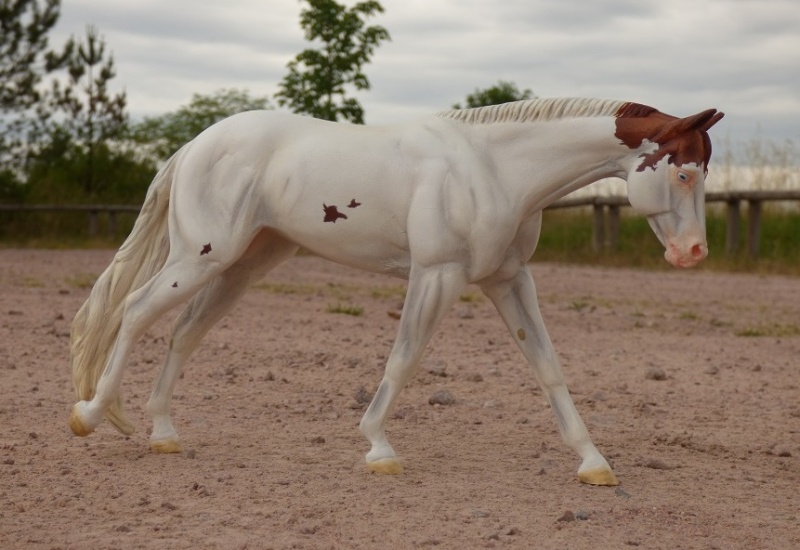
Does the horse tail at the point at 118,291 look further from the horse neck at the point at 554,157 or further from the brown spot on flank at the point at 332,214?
the horse neck at the point at 554,157

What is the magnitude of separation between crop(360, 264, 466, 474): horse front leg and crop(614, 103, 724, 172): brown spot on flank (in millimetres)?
858

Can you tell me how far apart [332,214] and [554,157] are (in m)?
0.94

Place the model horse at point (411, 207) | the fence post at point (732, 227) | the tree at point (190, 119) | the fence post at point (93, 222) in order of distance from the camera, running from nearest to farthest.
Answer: the model horse at point (411, 207) → the fence post at point (732, 227) → the fence post at point (93, 222) → the tree at point (190, 119)

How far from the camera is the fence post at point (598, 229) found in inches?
705

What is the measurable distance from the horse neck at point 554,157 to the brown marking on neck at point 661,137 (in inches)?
2.1

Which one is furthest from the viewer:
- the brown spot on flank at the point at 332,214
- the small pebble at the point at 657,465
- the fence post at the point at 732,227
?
the fence post at the point at 732,227

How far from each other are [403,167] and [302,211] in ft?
1.54

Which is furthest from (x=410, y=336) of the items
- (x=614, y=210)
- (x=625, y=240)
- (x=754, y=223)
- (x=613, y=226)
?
(x=625, y=240)

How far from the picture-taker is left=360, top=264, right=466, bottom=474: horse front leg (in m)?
4.54

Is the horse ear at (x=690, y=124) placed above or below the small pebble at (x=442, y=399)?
above

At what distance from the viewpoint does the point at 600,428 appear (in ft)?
19.7

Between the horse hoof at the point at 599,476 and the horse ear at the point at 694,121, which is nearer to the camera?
the horse ear at the point at 694,121

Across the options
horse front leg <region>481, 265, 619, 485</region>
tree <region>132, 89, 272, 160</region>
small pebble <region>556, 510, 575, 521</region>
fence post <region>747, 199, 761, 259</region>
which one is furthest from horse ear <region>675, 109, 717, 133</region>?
tree <region>132, 89, 272, 160</region>

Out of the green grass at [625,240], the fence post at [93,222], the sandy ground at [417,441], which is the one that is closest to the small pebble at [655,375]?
the sandy ground at [417,441]
